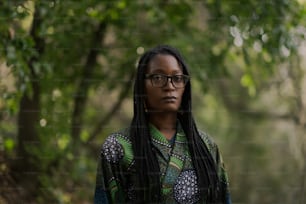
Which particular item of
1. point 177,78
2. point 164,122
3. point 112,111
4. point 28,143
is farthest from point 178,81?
point 112,111

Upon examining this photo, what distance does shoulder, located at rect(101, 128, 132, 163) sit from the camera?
2096mm

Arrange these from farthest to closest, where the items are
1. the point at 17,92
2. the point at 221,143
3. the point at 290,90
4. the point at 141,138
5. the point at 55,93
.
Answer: the point at 221,143 < the point at 290,90 < the point at 55,93 < the point at 17,92 < the point at 141,138

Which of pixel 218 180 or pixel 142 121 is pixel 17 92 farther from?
pixel 218 180

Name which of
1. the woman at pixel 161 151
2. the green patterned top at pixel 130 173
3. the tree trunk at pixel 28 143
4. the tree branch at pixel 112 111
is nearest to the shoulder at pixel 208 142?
the woman at pixel 161 151

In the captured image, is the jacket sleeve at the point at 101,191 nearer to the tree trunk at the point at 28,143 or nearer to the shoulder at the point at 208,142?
the shoulder at the point at 208,142

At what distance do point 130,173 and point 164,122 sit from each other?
21cm

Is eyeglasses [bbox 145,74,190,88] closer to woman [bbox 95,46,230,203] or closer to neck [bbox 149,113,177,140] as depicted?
woman [bbox 95,46,230,203]

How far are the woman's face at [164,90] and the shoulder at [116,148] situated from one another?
140 mm

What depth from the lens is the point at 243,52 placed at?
3.47 m

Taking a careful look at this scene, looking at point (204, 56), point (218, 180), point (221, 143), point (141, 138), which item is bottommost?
point (221, 143)

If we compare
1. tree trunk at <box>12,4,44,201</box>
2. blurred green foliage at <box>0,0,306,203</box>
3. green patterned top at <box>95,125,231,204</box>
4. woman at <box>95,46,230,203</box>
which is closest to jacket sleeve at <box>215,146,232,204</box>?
woman at <box>95,46,230,203</box>

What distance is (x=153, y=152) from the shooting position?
82.9 inches

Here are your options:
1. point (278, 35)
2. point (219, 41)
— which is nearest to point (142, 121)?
point (278, 35)

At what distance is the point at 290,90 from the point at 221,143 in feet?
3.47
